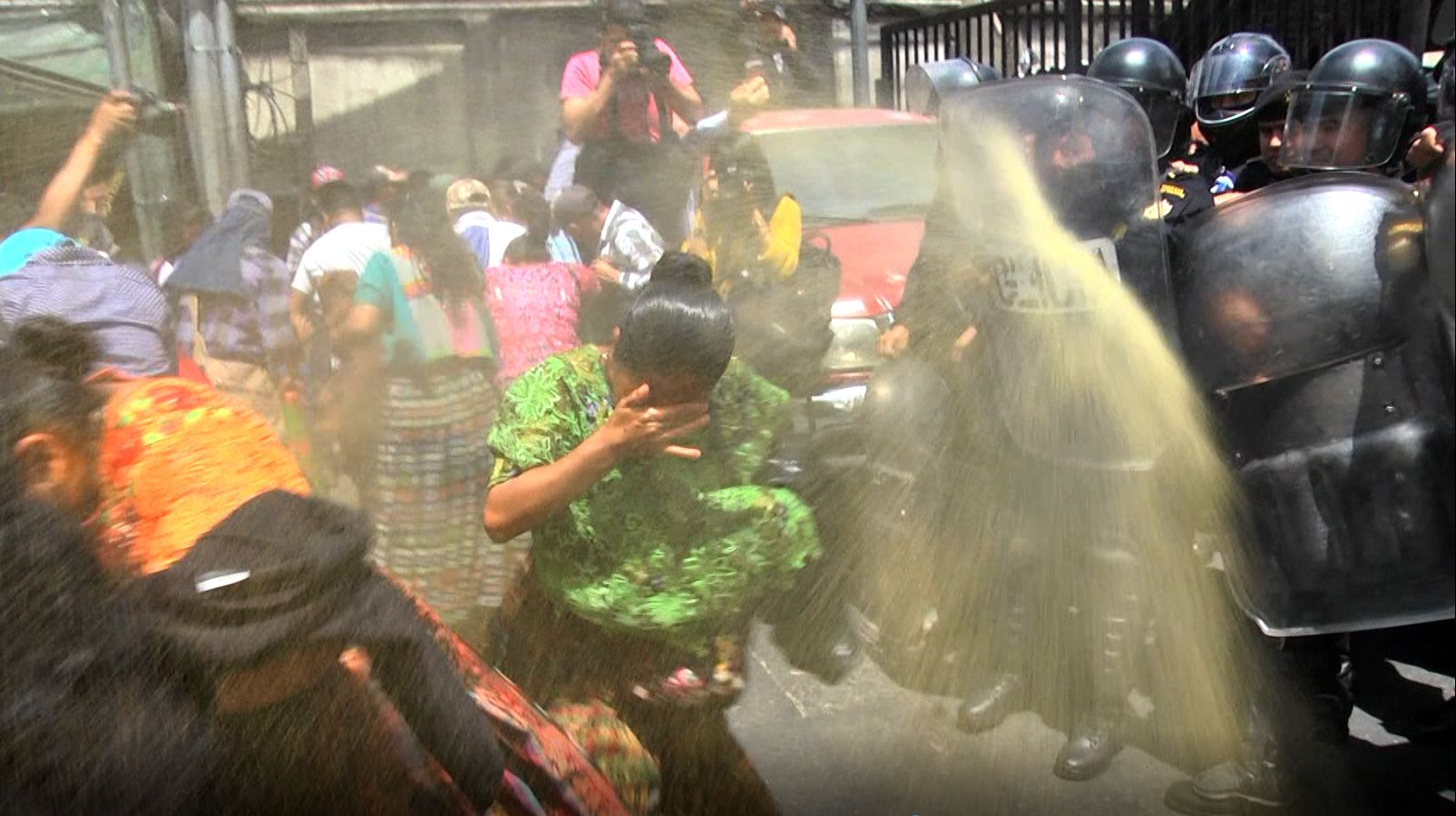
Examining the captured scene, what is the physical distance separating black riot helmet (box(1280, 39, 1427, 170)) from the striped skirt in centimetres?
234

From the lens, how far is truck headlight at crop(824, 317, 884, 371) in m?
4.55

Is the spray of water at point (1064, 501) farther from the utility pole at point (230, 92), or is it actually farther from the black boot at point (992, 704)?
the utility pole at point (230, 92)

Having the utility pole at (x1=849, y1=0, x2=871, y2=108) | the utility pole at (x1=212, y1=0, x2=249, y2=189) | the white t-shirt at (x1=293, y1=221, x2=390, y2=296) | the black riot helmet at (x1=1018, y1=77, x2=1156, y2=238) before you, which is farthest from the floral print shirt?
the utility pole at (x1=849, y1=0, x2=871, y2=108)

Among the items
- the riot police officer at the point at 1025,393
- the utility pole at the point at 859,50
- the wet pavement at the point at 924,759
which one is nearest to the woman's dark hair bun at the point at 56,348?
the riot police officer at the point at 1025,393

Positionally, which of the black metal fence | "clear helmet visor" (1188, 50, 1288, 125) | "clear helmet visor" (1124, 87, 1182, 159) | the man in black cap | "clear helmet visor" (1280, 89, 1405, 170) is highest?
the black metal fence

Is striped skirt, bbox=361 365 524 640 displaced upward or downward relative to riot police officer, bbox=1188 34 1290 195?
downward

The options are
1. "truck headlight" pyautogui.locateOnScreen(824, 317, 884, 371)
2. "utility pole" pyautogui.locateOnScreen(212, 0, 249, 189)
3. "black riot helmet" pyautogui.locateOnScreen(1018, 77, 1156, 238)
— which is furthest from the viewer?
"utility pole" pyautogui.locateOnScreen(212, 0, 249, 189)

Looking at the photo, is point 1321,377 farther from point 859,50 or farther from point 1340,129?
point 859,50

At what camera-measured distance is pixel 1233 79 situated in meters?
4.65

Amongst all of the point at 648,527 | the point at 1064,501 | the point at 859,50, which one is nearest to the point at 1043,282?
the point at 1064,501

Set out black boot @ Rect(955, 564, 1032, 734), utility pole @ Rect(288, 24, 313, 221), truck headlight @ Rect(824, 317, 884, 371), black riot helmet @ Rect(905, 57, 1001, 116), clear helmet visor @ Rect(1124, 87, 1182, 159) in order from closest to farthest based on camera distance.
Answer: black boot @ Rect(955, 564, 1032, 734)
clear helmet visor @ Rect(1124, 87, 1182, 159)
truck headlight @ Rect(824, 317, 884, 371)
black riot helmet @ Rect(905, 57, 1001, 116)
utility pole @ Rect(288, 24, 313, 221)

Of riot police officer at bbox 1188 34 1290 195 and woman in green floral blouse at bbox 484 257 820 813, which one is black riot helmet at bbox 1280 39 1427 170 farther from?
woman in green floral blouse at bbox 484 257 820 813

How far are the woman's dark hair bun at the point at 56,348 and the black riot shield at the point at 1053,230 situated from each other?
1815 mm

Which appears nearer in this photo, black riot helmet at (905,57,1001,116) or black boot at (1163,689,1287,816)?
black boot at (1163,689,1287,816)
